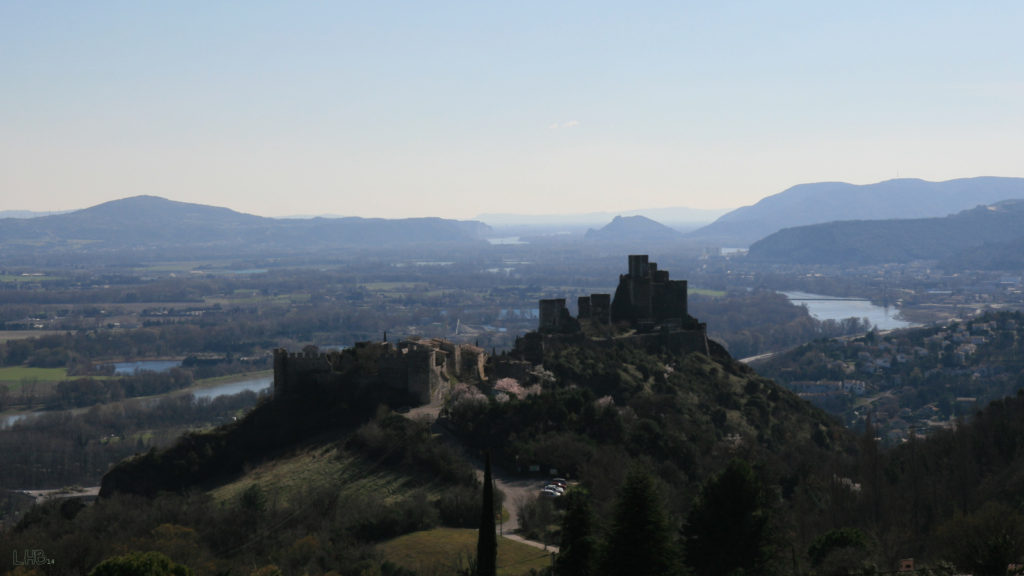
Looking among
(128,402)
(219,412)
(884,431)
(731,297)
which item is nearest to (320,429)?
(884,431)

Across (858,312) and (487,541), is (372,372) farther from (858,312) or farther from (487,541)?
(858,312)

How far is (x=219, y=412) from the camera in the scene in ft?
295

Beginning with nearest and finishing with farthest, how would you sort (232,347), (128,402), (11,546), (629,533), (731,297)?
(629,533) < (11,546) < (128,402) < (232,347) < (731,297)

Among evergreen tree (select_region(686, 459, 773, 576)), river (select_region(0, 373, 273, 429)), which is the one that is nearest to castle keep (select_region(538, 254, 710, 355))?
evergreen tree (select_region(686, 459, 773, 576))

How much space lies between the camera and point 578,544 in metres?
26.1

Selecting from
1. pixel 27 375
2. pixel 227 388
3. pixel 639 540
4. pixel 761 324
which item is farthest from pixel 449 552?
pixel 761 324

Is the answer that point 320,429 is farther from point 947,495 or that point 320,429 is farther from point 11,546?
point 947,495

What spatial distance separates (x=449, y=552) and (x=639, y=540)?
832cm

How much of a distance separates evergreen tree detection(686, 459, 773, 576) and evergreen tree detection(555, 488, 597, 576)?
9.31ft

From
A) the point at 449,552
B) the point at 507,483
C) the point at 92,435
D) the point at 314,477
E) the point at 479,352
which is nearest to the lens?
the point at 449,552

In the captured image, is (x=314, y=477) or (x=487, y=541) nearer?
(x=487, y=541)

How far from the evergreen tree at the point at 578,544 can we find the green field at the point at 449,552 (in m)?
2.55

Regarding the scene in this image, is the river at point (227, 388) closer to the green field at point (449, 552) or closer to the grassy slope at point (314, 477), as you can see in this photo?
the grassy slope at point (314, 477)

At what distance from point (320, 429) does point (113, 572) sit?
18.1m
